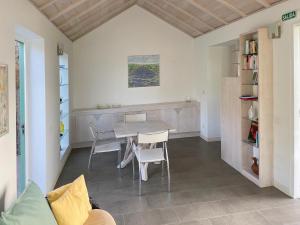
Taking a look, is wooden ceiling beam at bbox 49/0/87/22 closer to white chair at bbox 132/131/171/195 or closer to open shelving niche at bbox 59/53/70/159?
open shelving niche at bbox 59/53/70/159

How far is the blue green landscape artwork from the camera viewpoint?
6777mm

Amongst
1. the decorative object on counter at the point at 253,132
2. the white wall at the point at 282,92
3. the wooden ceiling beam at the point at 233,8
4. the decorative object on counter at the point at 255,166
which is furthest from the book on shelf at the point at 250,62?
the decorative object on counter at the point at 255,166

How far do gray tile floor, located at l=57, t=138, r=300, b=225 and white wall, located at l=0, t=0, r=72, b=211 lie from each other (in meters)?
0.69

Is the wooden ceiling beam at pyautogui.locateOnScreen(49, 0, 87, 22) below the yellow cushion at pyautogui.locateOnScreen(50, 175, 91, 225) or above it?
above

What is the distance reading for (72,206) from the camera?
2.03 meters

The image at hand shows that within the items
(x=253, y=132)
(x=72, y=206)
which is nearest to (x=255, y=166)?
(x=253, y=132)

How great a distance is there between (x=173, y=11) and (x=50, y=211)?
5073 millimetres

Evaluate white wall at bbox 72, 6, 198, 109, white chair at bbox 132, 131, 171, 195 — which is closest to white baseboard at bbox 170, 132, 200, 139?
Result: white wall at bbox 72, 6, 198, 109

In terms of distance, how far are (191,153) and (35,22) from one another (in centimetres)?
385

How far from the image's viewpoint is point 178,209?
3.25 metres

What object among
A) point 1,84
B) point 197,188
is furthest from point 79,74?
point 1,84

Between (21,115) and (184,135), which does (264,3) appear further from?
(184,135)

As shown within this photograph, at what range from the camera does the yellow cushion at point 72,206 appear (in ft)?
6.37

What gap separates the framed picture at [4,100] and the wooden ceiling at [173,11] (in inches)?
50.3
